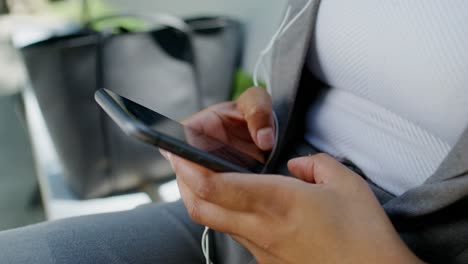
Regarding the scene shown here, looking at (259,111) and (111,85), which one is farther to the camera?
(111,85)

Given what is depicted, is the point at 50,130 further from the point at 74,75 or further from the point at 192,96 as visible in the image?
the point at 192,96

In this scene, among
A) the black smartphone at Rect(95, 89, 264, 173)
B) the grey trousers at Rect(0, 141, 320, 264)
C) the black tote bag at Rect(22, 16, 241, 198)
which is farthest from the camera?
the black tote bag at Rect(22, 16, 241, 198)

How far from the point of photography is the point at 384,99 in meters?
0.38

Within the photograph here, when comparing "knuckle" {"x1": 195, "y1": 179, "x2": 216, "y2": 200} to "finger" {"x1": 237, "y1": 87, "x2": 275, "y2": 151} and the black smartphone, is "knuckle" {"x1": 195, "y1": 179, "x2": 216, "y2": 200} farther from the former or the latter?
"finger" {"x1": 237, "y1": 87, "x2": 275, "y2": 151}

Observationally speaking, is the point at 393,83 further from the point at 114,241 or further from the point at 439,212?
the point at 114,241


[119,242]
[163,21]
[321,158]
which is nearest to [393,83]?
[321,158]

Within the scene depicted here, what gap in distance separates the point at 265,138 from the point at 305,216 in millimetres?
164

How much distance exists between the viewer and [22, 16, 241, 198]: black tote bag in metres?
0.82

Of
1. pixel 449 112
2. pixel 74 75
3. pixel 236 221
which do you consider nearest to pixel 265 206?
pixel 236 221

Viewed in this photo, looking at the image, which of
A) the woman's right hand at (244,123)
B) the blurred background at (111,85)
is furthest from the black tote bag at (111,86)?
the woman's right hand at (244,123)

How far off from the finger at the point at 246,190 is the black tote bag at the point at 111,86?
23.8 inches

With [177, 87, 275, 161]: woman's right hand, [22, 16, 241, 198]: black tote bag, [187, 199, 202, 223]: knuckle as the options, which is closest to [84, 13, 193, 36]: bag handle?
[22, 16, 241, 198]: black tote bag

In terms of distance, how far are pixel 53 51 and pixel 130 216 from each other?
18.4 inches

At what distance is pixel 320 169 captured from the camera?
33cm
